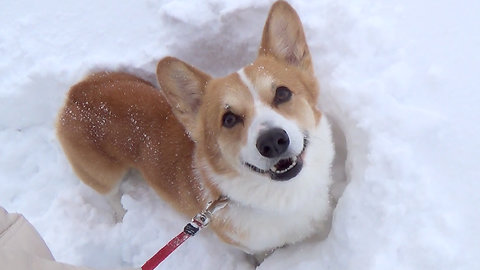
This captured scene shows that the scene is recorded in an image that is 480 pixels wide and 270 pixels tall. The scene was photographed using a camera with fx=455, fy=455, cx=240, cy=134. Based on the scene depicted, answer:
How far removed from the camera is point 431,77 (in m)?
2.45

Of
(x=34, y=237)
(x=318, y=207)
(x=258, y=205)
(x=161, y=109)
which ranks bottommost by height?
(x=318, y=207)

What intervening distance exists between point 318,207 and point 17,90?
2.74 meters

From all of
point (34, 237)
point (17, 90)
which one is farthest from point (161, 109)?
point (17, 90)

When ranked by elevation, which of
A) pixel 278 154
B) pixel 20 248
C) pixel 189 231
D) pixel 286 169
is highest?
pixel 20 248

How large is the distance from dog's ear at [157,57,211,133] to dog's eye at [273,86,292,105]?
0.47m

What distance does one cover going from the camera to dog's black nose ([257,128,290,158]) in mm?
1973

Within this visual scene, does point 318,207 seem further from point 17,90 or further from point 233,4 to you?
point 17,90

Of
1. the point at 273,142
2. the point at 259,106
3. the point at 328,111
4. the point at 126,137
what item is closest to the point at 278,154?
the point at 273,142

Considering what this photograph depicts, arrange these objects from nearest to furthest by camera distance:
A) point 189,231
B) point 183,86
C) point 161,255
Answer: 1. point 161,255
2. point 189,231
3. point 183,86

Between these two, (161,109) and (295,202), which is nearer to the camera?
(295,202)

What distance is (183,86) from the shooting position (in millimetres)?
2520

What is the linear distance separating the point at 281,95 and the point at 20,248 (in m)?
1.33

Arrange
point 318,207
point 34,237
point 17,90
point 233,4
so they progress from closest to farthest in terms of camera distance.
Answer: point 34,237, point 318,207, point 233,4, point 17,90

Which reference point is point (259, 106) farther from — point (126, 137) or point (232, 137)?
point (126, 137)
